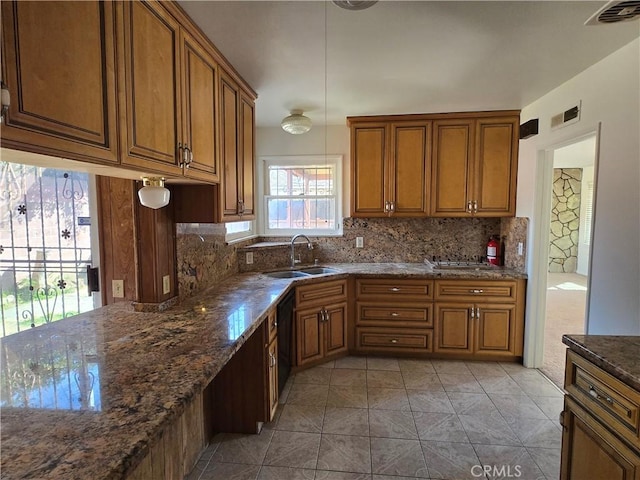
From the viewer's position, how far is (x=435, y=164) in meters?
3.42

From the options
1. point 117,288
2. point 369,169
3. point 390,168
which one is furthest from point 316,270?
point 117,288

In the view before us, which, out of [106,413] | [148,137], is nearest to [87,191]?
[148,137]

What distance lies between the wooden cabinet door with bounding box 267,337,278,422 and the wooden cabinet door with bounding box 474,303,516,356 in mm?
1985

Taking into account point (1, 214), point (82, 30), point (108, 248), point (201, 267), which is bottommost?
point (201, 267)

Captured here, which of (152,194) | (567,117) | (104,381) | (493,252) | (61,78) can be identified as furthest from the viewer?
(493,252)

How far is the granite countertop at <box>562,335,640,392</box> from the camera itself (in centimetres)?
120

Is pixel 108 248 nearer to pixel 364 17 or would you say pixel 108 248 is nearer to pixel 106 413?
pixel 106 413

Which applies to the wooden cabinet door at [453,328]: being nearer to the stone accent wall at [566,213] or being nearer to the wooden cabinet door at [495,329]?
the wooden cabinet door at [495,329]

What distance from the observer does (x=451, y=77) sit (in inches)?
94.5

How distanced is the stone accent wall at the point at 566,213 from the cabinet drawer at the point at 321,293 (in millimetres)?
6530

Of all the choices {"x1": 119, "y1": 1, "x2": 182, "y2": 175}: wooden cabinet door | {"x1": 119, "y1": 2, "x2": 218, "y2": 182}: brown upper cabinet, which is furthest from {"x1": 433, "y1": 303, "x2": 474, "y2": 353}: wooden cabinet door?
{"x1": 119, "y1": 1, "x2": 182, "y2": 175}: wooden cabinet door

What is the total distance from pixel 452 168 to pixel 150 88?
2.87 metres

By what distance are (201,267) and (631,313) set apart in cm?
265

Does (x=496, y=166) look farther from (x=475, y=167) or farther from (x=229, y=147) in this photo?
(x=229, y=147)
